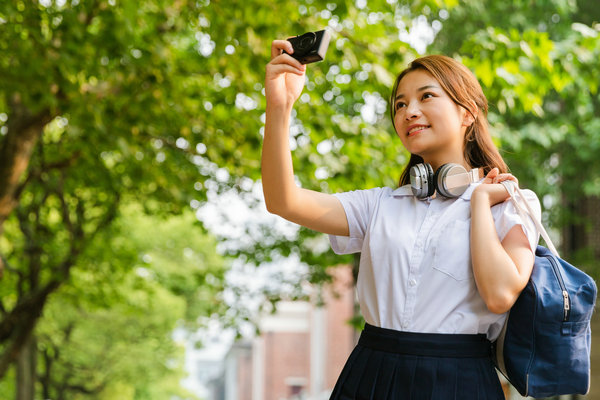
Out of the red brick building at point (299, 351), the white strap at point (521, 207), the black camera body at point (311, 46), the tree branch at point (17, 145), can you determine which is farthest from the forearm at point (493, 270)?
the red brick building at point (299, 351)

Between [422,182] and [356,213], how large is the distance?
0.76ft

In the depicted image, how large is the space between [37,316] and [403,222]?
1115 centimetres

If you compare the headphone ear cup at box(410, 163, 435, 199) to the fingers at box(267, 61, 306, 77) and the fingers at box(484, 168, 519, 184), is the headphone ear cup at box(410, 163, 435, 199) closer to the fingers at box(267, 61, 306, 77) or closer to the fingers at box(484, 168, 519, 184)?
the fingers at box(484, 168, 519, 184)

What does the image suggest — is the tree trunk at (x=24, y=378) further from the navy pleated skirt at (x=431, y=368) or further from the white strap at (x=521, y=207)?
the white strap at (x=521, y=207)

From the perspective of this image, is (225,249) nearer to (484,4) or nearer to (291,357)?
(484,4)

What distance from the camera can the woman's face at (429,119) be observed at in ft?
7.49

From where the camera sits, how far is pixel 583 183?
33.8 ft

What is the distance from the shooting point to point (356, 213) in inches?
92.8

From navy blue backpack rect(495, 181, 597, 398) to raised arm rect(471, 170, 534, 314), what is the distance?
48 millimetres

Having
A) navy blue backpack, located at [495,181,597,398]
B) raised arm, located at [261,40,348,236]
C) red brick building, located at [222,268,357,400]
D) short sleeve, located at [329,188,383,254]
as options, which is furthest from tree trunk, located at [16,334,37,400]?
red brick building, located at [222,268,357,400]

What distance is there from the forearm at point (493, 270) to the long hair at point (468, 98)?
396 mm

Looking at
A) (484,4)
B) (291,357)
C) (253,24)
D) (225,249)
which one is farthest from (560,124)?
(291,357)

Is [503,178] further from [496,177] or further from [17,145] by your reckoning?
[17,145]

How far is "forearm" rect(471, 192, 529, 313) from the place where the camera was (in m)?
1.98
